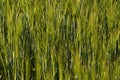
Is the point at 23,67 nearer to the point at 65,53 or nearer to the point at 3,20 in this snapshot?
the point at 65,53

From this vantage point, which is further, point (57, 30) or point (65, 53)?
point (57, 30)

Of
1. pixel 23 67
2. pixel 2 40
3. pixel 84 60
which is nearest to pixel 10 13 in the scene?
pixel 2 40

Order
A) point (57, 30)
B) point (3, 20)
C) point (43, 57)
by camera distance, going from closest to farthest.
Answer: point (43, 57) → point (57, 30) → point (3, 20)

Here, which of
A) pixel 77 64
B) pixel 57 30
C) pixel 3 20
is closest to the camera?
pixel 77 64

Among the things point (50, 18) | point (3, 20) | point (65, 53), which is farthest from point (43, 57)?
point (3, 20)

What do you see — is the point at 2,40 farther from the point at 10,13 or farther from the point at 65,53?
the point at 65,53

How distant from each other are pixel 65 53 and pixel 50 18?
193 millimetres

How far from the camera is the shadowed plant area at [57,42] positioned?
998 millimetres

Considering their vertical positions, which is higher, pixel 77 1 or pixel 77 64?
pixel 77 1

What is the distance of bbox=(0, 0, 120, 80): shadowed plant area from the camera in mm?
998

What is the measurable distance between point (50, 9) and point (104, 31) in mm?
288

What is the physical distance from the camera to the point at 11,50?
45.8 inches

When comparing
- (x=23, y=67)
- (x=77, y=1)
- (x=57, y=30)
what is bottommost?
(x=23, y=67)

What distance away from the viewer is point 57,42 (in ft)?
3.90
